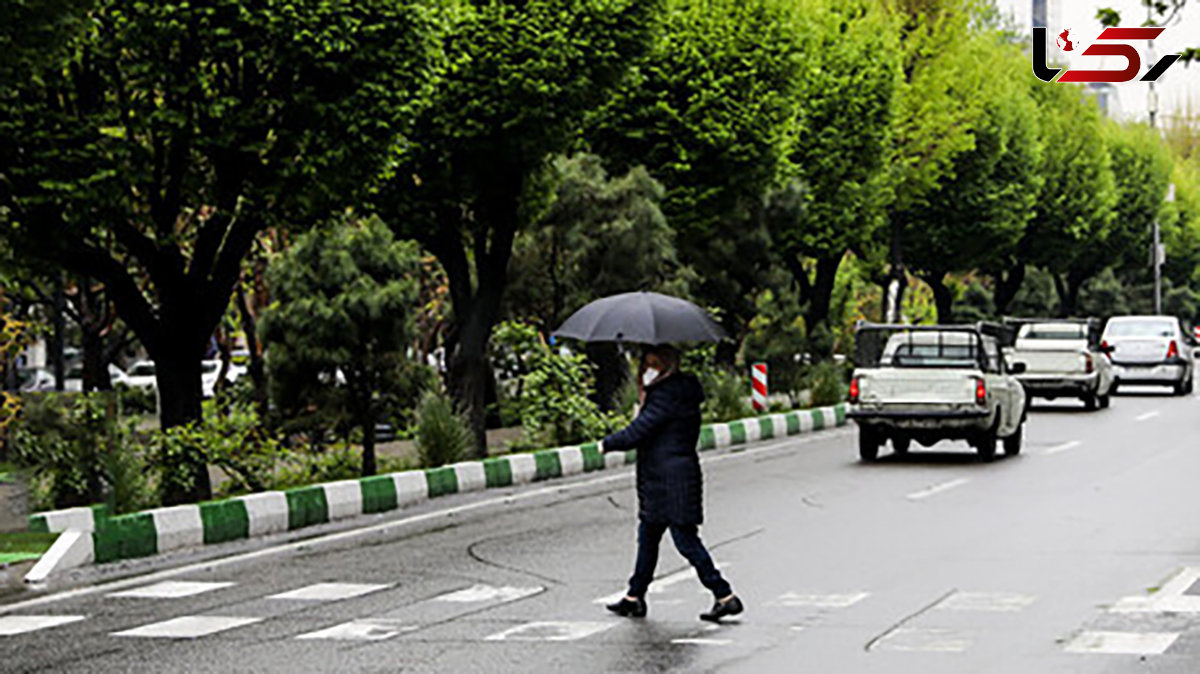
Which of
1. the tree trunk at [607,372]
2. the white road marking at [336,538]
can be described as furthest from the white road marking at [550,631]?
the tree trunk at [607,372]

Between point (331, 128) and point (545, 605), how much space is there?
10.5 m

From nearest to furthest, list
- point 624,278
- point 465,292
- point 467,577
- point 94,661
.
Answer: point 94,661 → point 467,577 → point 465,292 → point 624,278

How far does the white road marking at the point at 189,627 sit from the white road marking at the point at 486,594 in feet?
4.40

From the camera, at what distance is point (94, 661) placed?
1033 cm

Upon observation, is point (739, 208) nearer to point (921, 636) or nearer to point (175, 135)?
point (175, 135)

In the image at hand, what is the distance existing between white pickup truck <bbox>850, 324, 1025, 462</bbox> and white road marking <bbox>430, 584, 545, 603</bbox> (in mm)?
11719

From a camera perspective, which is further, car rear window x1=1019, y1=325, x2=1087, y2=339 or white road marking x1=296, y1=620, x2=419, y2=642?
car rear window x1=1019, y1=325, x2=1087, y2=339

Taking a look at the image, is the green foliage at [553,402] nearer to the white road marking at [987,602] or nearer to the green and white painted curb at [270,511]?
the green and white painted curb at [270,511]

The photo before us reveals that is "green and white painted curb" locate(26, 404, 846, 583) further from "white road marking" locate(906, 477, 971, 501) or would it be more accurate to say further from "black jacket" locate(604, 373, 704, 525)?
"black jacket" locate(604, 373, 704, 525)

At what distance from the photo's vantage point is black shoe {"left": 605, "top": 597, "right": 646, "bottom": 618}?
452 inches

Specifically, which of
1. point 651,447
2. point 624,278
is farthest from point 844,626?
point 624,278

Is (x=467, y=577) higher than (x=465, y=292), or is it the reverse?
(x=465, y=292)

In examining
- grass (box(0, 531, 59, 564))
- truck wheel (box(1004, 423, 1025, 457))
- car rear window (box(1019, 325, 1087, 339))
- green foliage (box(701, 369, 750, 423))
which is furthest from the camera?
car rear window (box(1019, 325, 1087, 339))
